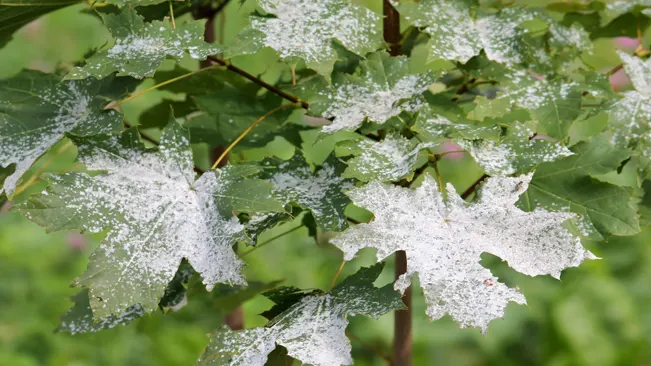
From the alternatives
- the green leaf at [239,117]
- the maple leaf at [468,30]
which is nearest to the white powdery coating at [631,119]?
the maple leaf at [468,30]

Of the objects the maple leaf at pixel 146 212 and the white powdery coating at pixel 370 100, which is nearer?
the maple leaf at pixel 146 212

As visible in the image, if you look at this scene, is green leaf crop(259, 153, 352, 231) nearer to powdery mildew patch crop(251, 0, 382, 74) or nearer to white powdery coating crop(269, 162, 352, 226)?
white powdery coating crop(269, 162, 352, 226)

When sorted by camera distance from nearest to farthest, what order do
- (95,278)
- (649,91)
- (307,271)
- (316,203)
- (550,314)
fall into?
(95,278)
(316,203)
(649,91)
(550,314)
(307,271)

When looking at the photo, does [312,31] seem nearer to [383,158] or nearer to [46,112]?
[383,158]

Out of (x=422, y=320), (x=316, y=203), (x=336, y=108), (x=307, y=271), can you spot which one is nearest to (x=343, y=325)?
(x=316, y=203)

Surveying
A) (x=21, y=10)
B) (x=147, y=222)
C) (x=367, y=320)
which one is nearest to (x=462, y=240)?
(x=147, y=222)

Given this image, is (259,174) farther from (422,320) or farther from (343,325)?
(422,320)

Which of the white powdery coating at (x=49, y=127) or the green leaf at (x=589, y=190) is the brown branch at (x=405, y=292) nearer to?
the green leaf at (x=589, y=190)
